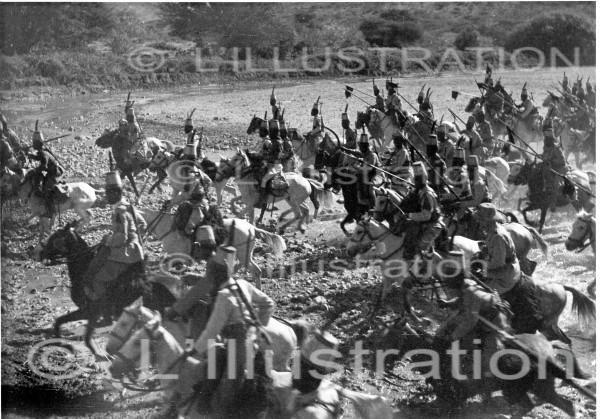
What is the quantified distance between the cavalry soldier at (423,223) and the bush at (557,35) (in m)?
3.25

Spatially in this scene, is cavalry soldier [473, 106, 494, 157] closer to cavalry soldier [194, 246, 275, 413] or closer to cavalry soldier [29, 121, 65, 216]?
cavalry soldier [29, 121, 65, 216]

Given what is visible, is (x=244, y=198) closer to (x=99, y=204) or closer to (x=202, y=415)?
(x=99, y=204)

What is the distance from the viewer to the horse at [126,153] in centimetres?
1271

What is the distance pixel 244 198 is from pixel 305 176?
4.43 feet

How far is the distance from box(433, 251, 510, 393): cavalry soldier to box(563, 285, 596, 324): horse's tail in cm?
107

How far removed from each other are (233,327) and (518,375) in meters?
2.34

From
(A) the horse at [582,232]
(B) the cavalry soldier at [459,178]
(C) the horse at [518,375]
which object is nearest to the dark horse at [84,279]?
(C) the horse at [518,375]

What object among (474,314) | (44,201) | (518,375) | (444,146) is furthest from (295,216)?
(518,375)

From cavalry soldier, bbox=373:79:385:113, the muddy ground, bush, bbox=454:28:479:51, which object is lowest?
the muddy ground

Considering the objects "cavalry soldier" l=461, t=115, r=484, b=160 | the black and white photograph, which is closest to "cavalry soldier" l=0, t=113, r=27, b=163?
the black and white photograph

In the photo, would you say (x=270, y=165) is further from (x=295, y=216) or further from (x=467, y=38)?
(x=467, y=38)

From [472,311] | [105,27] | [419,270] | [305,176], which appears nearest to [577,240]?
[419,270]

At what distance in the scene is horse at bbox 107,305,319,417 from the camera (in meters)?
6.58

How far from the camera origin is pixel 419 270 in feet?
28.8
